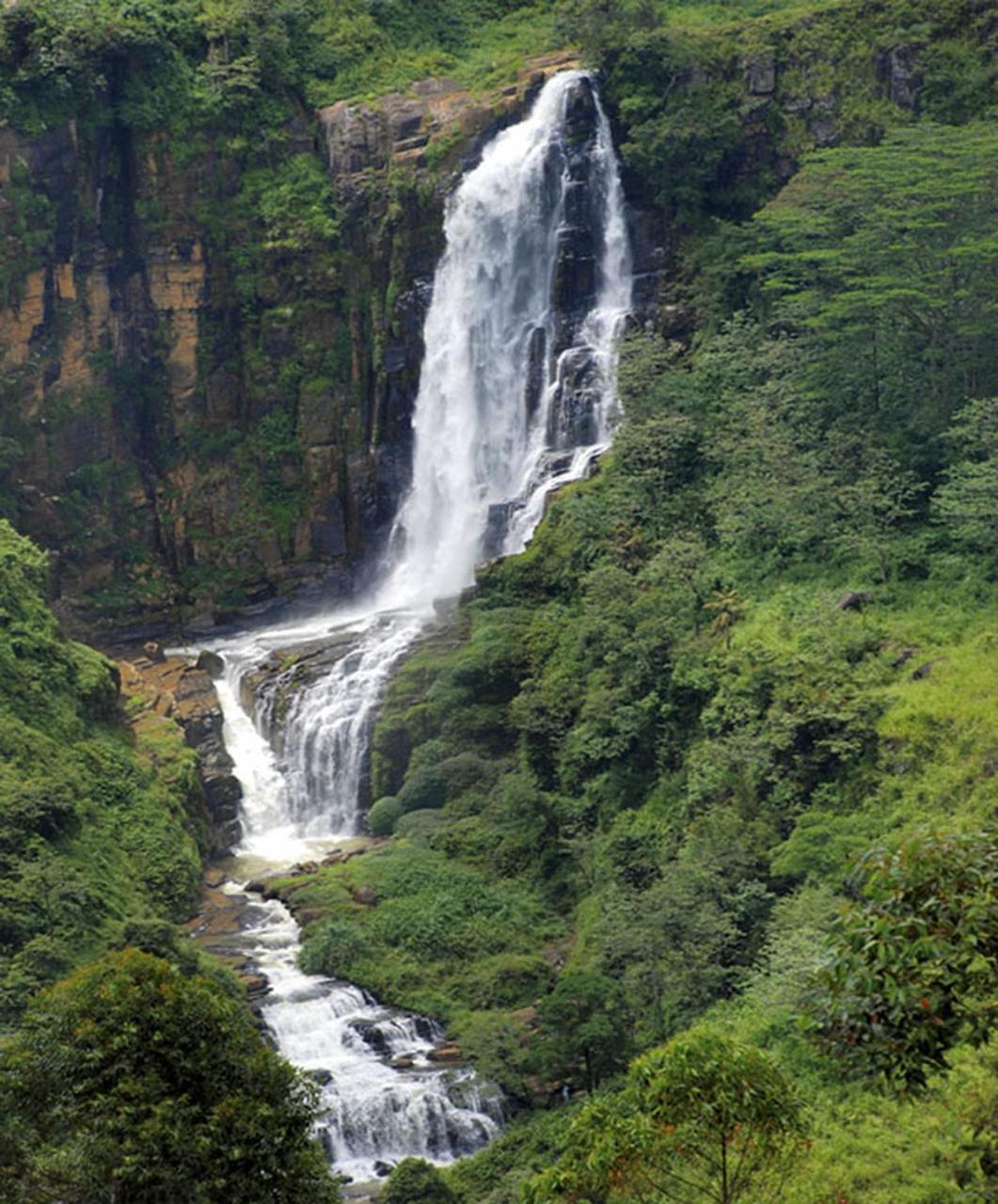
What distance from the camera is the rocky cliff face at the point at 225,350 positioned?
42.7 m

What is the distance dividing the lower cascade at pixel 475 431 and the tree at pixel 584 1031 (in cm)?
1106

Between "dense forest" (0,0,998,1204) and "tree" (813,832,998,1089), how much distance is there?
0.11ft

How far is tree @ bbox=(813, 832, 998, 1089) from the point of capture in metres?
9.64

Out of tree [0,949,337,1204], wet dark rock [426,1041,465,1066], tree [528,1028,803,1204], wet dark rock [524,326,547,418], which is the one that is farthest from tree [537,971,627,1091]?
wet dark rock [524,326,547,418]

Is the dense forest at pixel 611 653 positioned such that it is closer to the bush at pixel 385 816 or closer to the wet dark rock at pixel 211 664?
the bush at pixel 385 816

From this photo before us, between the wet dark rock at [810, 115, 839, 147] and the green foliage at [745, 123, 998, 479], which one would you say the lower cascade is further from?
the green foliage at [745, 123, 998, 479]

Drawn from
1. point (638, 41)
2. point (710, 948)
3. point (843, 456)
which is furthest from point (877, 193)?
point (710, 948)

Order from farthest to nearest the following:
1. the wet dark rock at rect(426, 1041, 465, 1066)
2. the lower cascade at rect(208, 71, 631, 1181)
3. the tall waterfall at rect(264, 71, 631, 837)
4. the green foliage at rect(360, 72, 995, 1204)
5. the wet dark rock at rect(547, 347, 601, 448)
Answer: the tall waterfall at rect(264, 71, 631, 837) → the wet dark rock at rect(547, 347, 601, 448) → the lower cascade at rect(208, 71, 631, 1181) → the wet dark rock at rect(426, 1041, 465, 1066) → the green foliage at rect(360, 72, 995, 1204)

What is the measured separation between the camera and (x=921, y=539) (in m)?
27.6

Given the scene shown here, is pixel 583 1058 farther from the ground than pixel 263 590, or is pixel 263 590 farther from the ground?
pixel 263 590

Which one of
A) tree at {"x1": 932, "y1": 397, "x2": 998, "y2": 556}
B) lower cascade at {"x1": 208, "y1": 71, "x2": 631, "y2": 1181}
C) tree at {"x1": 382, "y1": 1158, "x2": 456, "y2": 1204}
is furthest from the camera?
lower cascade at {"x1": 208, "y1": 71, "x2": 631, "y2": 1181}

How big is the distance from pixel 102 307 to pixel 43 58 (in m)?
6.46

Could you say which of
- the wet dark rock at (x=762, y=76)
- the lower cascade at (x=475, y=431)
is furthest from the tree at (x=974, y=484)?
the wet dark rock at (x=762, y=76)

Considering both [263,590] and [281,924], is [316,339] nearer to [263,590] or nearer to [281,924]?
[263,590]
